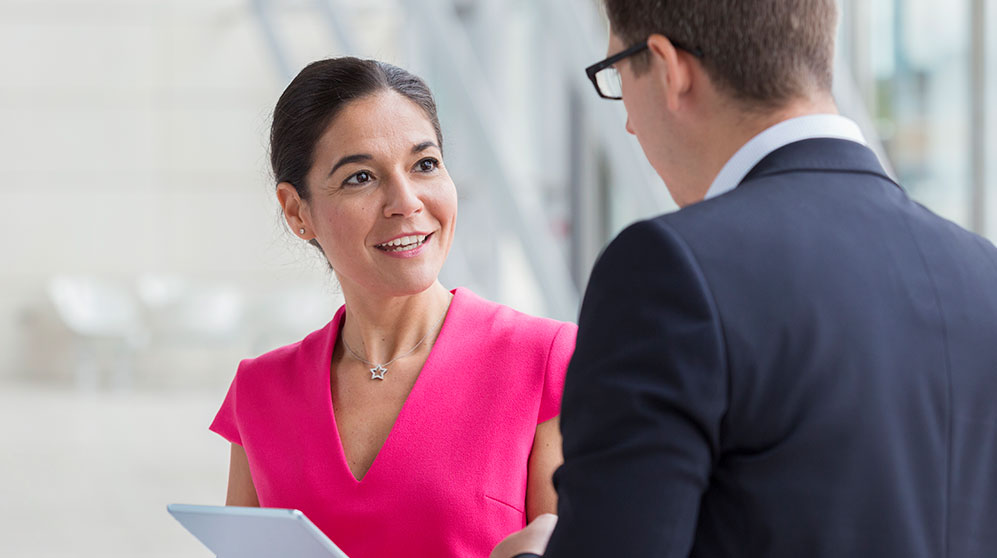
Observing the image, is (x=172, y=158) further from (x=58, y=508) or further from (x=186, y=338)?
(x=58, y=508)

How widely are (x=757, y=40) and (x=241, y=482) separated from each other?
3.74ft

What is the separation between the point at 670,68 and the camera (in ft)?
3.47

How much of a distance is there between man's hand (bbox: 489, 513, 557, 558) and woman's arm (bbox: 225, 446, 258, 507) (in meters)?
0.68

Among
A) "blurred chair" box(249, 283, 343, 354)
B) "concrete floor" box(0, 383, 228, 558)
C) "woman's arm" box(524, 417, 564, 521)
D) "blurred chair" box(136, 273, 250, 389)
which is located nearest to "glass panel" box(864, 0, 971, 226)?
"woman's arm" box(524, 417, 564, 521)

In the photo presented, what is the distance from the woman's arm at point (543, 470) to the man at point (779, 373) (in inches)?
22.1

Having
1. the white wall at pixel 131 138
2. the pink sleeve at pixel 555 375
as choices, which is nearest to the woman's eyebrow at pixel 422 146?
the pink sleeve at pixel 555 375

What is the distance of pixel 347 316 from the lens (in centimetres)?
182

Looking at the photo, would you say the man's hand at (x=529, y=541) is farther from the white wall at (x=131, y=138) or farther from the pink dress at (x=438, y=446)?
the white wall at (x=131, y=138)

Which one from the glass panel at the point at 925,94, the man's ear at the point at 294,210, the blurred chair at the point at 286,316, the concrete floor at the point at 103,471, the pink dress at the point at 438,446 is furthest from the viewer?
the blurred chair at the point at 286,316

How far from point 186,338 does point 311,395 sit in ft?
34.9

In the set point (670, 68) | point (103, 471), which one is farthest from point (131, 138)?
point (670, 68)

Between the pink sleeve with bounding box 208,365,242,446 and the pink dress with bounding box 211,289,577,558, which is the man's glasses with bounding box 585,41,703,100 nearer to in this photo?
the pink dress with bounding box 211,289,577,558

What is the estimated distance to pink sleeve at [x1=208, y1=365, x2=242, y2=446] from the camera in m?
1.78

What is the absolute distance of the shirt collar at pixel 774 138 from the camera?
3.47ft
